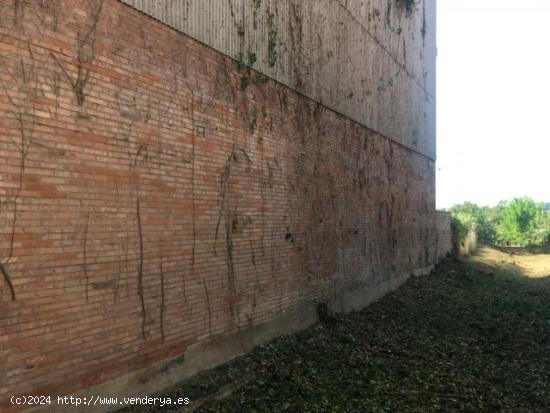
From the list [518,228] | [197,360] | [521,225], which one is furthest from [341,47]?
[521,225]

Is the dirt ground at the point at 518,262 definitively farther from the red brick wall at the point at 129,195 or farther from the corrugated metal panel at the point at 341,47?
the red brick wall at the point at 129,195

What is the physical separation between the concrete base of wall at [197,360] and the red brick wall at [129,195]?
155mm

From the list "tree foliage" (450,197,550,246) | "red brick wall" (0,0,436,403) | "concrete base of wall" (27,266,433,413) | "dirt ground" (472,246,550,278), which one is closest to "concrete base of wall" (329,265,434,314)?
"concrete base of wall" (27,266,433,413)

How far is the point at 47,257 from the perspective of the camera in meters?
4.44

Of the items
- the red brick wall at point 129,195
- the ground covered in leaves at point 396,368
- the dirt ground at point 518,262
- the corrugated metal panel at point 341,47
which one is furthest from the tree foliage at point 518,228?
the red brick wall at point 129,195

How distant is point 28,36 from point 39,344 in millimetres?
2858

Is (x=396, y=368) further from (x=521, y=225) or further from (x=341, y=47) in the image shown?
(x=521, y=225)

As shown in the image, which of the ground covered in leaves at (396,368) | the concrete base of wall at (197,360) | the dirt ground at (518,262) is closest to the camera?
the concrete base of wall at (197,360)

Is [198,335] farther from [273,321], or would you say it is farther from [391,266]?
[391,266]

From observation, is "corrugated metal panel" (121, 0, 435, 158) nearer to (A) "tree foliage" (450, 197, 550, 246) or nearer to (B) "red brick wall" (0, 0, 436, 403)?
(B) "red brick wall" (0, 0, 436, 403)

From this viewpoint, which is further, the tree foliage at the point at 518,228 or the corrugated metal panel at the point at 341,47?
the tree foliage at the point at 518,228

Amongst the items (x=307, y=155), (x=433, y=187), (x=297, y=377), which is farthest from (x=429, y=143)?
(x=297, y=377)

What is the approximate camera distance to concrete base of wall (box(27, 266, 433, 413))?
500cm

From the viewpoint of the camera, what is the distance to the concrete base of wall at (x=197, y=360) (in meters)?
5.00
